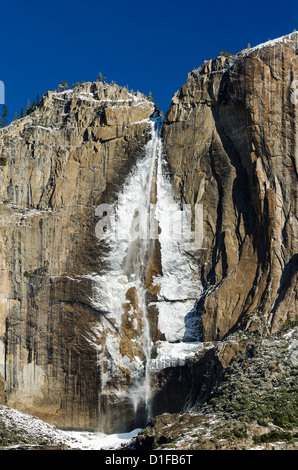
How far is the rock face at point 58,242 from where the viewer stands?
61.8 metres

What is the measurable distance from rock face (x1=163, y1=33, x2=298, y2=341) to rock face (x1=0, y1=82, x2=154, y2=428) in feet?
17.7

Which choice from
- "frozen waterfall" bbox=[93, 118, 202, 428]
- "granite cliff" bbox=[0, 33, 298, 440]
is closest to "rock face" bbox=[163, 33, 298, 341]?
"granite cliff" bbox=[0, 33, 298, 440]

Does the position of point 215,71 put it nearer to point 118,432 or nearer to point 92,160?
point 92,160

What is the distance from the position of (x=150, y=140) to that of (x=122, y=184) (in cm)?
404

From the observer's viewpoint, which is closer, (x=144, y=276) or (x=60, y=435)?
(x=60, y=435)

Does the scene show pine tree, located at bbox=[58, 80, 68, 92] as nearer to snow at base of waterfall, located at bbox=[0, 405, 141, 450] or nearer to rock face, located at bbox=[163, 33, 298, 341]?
rock face, located at bbox=[163, 33, 298, 341]

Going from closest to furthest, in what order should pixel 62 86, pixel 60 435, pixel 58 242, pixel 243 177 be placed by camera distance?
pixel 60 435 → pixel 243 177 → pixel 58 242 → pixel 62 86

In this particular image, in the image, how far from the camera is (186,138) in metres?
62.3

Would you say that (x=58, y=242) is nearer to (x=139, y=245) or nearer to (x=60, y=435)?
(x=139, y=245)

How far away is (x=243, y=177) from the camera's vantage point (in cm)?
5897

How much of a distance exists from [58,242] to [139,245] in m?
6.32

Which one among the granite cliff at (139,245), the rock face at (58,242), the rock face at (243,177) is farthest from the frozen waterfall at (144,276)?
the rock face at (243,177)

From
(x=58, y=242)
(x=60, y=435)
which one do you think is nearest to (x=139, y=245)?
(x=58, y=242)
